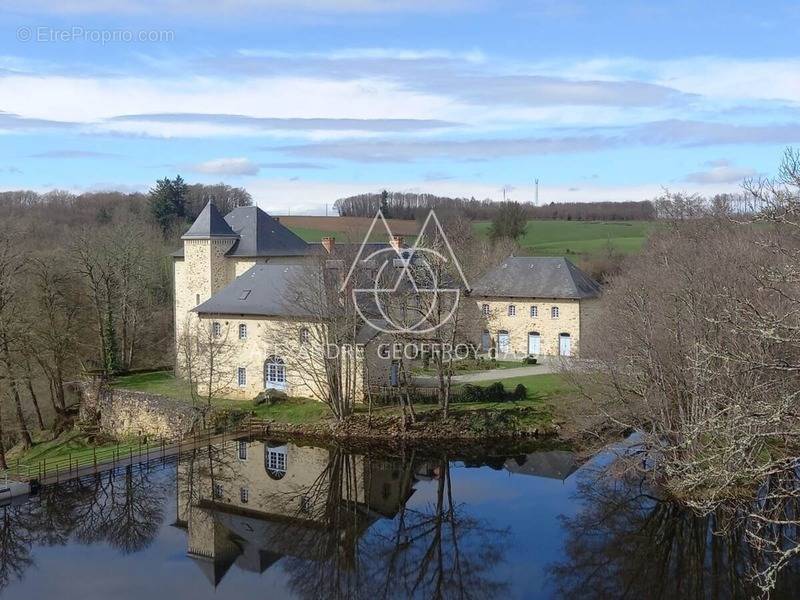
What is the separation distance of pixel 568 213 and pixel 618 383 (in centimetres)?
6526

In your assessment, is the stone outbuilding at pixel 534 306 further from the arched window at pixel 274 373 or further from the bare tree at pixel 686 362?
the bare tree at pixel 686 362

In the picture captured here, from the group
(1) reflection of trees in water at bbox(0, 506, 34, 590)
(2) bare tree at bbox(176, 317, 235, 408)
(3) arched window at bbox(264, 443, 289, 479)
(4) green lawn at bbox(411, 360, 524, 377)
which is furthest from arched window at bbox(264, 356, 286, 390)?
(1) reflection of trees in water at bbox(0, 506, 34, 590)

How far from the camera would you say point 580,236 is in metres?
62.2

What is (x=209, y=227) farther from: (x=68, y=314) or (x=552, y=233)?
(x=552, y=233)

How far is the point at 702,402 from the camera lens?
15.5 meters

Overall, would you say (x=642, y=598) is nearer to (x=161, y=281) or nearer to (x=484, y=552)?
(x=484, y=552)

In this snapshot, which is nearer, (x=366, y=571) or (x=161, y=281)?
(x=366, y=571)

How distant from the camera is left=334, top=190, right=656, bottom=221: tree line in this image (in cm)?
7650

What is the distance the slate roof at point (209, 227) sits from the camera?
2989cm

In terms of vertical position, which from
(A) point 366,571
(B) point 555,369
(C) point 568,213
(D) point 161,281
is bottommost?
(A) point 366,571

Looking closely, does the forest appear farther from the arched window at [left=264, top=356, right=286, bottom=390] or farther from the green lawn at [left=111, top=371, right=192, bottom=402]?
the arched window at [left=264, top=356, right=286, bottom=390]

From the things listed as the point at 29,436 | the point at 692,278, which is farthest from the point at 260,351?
the point at 692,278

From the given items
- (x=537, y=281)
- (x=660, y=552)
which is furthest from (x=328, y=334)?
(x=537, y=281)

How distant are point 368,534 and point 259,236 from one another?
17.9 metres
